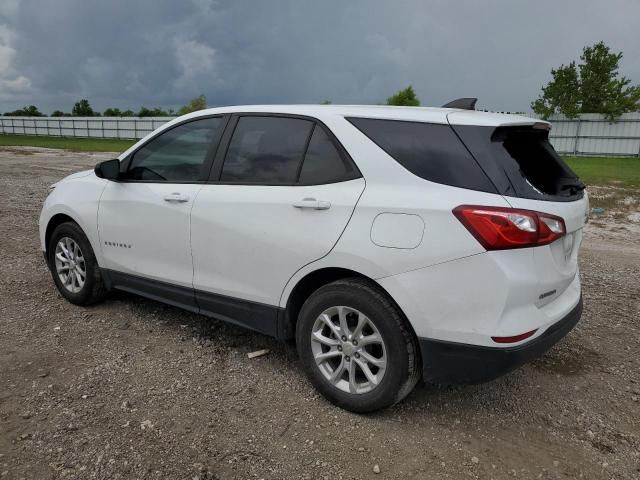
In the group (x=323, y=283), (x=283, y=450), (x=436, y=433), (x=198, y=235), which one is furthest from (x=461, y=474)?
(x=198, y=235)

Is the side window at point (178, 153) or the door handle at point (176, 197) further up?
the side window at point (178, 153)

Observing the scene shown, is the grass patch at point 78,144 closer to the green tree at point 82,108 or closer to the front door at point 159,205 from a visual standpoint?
the front door at point 159,205

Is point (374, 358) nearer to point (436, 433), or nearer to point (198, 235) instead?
point (436, 433)

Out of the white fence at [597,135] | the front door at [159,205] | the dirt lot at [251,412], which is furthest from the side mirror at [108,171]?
the white fence at [597,135]

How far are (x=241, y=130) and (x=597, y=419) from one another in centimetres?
288

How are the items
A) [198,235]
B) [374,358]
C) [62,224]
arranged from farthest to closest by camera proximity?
1. [62,224]
2. [198,235]
3. [374,358]

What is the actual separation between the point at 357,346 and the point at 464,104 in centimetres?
173

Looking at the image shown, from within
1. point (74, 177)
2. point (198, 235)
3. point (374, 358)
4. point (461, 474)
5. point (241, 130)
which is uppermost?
point (241, 130)

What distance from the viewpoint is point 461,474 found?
2.62 meters

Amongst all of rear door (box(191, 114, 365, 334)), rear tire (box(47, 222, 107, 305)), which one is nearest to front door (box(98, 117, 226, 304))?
rear door (box(191, 114, 365, 334))

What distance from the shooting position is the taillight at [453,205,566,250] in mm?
2531

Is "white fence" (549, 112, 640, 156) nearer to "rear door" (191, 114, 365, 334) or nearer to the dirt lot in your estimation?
the dirt lot

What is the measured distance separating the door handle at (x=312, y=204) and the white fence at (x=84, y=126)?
1684 inches

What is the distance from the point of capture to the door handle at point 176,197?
3.65 meters
